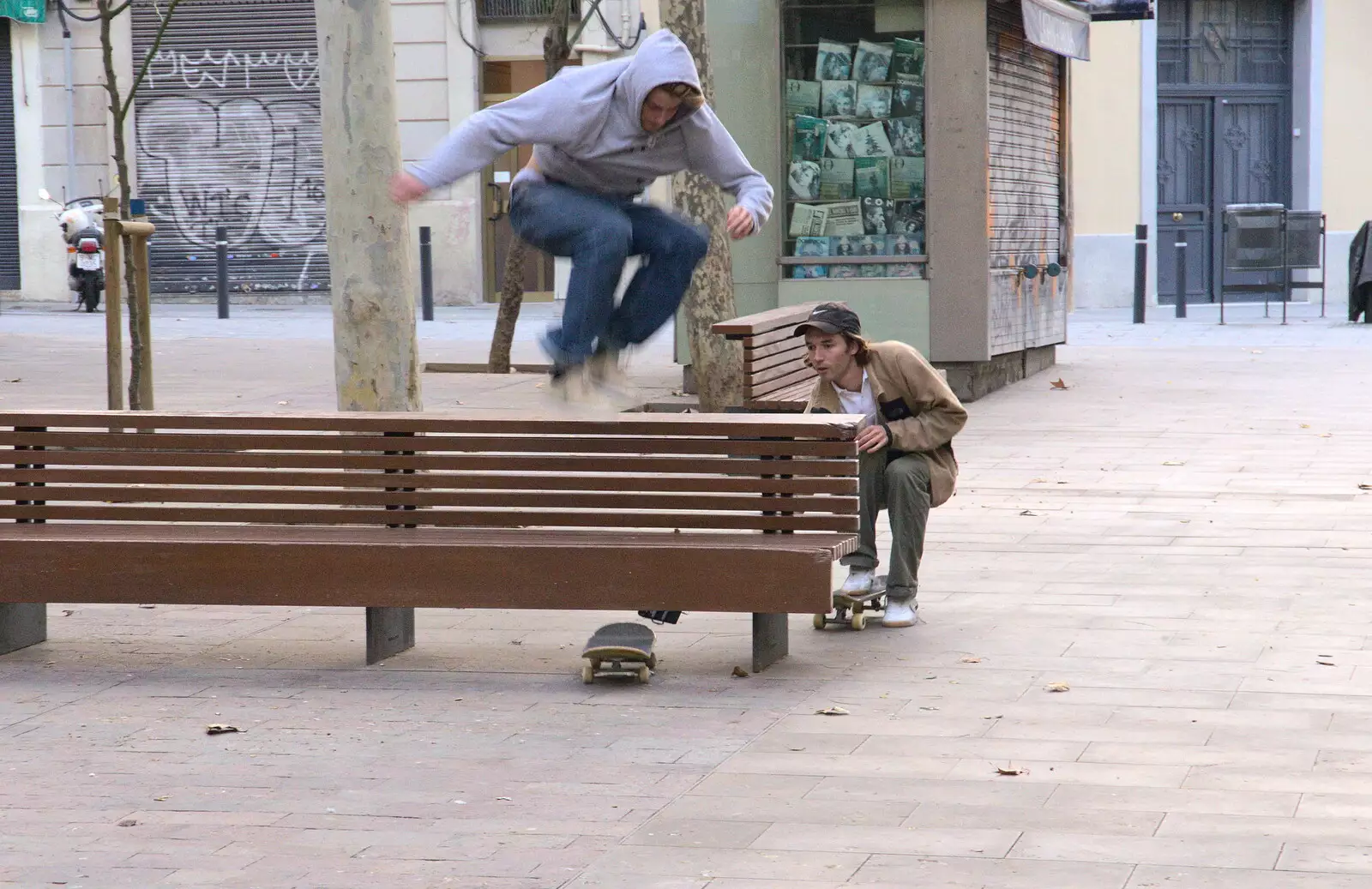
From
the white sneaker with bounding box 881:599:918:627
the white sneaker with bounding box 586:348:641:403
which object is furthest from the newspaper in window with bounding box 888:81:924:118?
the white sneaker with bounding box 586:348:641:403

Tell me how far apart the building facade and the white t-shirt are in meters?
17.3

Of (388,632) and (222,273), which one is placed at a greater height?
(222,273)

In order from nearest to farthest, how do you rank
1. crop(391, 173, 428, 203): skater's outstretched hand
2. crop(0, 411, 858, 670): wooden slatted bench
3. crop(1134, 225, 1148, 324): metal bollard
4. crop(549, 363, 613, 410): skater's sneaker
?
crop(391, 173, 428, 203): skater's outstretched hand → crop(0, 411, 858, 670): wooden slatted bench → crop(549, 363, 613, 410): skater's sneaker → crop(1134, 225, 1148, 324): metal bollard

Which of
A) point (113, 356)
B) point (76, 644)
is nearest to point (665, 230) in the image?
point (76, 644)

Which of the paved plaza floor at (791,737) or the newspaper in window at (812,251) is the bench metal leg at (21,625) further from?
the newspaper in window at (812,251)

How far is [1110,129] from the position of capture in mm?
22828

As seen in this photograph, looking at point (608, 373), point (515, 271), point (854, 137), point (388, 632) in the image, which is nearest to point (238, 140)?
point (515, 271)

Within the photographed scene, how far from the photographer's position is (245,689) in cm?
552

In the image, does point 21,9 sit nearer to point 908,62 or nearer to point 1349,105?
point 908,62

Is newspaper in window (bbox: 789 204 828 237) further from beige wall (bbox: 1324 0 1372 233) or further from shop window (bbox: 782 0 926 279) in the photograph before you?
beige wall (bbox: 1324 0 1372 233)

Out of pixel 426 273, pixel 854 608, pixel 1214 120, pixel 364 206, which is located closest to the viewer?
pixel 854 608

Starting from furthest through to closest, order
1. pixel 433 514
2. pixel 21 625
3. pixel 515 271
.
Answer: pixel 515 271
pixel 21 625
pixel 433 514

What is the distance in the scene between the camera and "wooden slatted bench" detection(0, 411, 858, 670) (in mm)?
5473

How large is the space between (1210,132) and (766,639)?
19.3 meters
